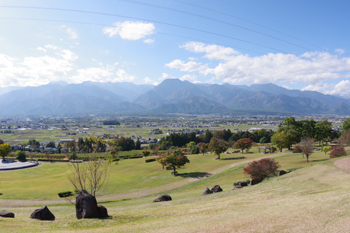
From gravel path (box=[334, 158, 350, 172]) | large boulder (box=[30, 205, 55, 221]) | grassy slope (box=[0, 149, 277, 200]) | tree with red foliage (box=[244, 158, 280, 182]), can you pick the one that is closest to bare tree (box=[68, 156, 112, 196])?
large boulder (box=[30, 205, 55, 221])

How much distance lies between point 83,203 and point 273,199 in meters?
17.0

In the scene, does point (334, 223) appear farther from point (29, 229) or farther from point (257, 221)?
point (29, 229)

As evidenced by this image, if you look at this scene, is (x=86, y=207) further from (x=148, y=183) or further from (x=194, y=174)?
(x=194, y=174)

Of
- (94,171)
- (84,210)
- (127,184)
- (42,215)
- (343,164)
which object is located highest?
(94,171)

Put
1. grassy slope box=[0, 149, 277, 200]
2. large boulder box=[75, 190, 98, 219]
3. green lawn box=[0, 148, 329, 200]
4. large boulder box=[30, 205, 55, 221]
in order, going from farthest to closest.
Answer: grassy slope box=[0, 149, 277, 200] < green lawn box=[0, 148, 329, 200] < large boulder box=[30, 205, 55, 221] < large boulder box=[75, 190, 98, 219]

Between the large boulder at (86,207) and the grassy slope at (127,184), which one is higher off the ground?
the large boulder at (86,207)

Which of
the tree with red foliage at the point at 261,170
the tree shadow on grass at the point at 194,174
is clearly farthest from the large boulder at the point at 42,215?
the tree shadow on grass at the point at 194,174

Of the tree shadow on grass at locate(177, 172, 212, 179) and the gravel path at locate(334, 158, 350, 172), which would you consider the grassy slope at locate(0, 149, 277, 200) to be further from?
the gravel path at locate(334, 158, 350, 172)

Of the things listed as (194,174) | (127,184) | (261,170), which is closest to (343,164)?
(261,170)

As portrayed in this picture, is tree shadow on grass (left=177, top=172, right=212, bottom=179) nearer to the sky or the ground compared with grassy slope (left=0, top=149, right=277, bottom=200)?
nearer to the sky

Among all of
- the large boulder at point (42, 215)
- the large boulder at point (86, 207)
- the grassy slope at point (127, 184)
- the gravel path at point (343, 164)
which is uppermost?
the gravel path at point (343, 164)

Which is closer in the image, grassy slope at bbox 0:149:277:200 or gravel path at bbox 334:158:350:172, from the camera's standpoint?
gravel path at bbox 334:158:350:172

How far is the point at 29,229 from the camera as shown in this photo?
14117 millimetres

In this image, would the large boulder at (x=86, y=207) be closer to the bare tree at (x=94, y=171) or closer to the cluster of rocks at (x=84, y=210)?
the cluster of rocks at (x=84, y=210)
